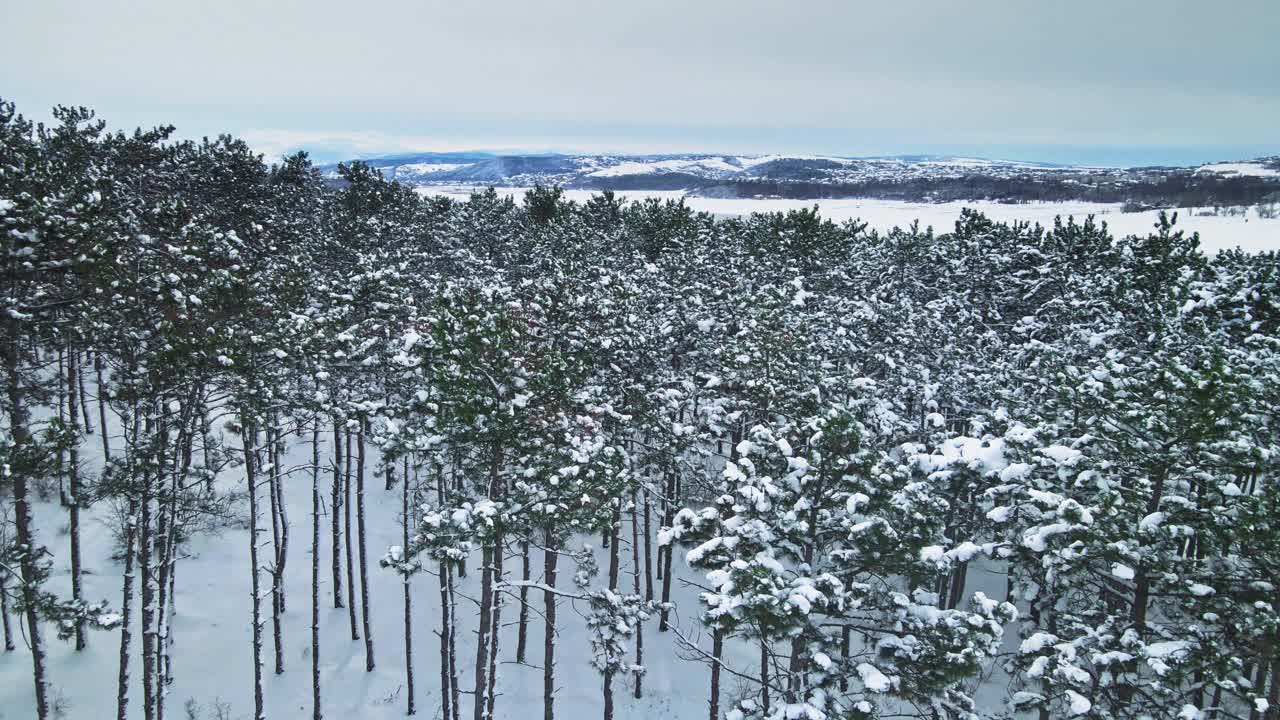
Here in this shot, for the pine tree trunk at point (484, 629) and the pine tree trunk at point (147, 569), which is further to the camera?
the pine tree trunk at point (484, 629)

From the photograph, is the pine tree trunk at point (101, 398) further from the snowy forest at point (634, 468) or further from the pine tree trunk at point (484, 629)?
the pine tree trunk at point (484, 629)

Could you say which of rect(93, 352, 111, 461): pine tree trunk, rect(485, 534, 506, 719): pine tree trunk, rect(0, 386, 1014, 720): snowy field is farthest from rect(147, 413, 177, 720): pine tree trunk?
rect(485, 534, 506, 719): pine tree trunk

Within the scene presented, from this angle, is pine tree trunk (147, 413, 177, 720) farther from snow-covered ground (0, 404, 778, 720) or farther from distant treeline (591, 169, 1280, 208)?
distant treeline (591, 169, 1280, 208)

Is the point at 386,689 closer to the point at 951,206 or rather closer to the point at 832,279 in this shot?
the point at 832,279

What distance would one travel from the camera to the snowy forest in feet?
34.0

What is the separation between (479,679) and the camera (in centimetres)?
1630

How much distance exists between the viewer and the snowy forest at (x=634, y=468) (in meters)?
10.4

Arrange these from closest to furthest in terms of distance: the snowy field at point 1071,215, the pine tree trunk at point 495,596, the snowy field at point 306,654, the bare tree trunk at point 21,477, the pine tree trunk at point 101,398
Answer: the bare tree trunk at point 21,477 < the pine tree trunk at point 101,398 < the pine tree trunk at point 495,596 < the snowy field at point 306,654 < the snowy field at point 1071,215

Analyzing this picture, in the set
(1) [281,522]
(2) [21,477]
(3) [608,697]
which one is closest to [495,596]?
(3) [608,697]

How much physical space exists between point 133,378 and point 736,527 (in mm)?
12492

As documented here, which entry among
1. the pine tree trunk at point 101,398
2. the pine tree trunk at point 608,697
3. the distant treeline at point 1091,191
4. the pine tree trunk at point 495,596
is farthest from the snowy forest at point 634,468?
the distant treeline at point 1091,191

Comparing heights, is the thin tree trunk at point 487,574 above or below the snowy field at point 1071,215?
below

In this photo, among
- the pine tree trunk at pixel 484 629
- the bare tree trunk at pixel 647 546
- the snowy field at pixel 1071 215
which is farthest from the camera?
the snowy field at pixel 1071 215

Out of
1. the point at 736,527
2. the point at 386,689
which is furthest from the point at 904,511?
the point at 386,689
